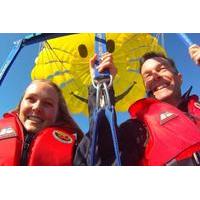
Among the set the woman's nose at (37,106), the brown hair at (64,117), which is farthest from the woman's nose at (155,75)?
the woman's nose at (37,106)

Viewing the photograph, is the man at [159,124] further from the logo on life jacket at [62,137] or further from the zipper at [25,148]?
the zipper at [25,148]

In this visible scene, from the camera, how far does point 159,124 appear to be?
202cm

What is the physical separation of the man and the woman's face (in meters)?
0.22

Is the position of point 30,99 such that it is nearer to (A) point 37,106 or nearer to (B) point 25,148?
(A) point 37,106

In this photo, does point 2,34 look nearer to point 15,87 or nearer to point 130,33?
point 15,87

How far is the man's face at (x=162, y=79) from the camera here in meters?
2.12

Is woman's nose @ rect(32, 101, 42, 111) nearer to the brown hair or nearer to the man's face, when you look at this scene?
the brown hair

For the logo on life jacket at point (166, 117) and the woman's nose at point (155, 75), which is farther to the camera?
the woman's nose at point (155, 75)

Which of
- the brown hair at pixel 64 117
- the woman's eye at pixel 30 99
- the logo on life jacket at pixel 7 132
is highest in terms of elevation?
the woman's eye at pixel 30 99

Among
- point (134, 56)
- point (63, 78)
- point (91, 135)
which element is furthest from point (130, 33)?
point (91, 135)

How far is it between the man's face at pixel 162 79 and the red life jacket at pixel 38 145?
44 centimetres

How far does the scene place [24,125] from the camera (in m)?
2.06

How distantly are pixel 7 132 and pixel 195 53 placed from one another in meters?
0.94
